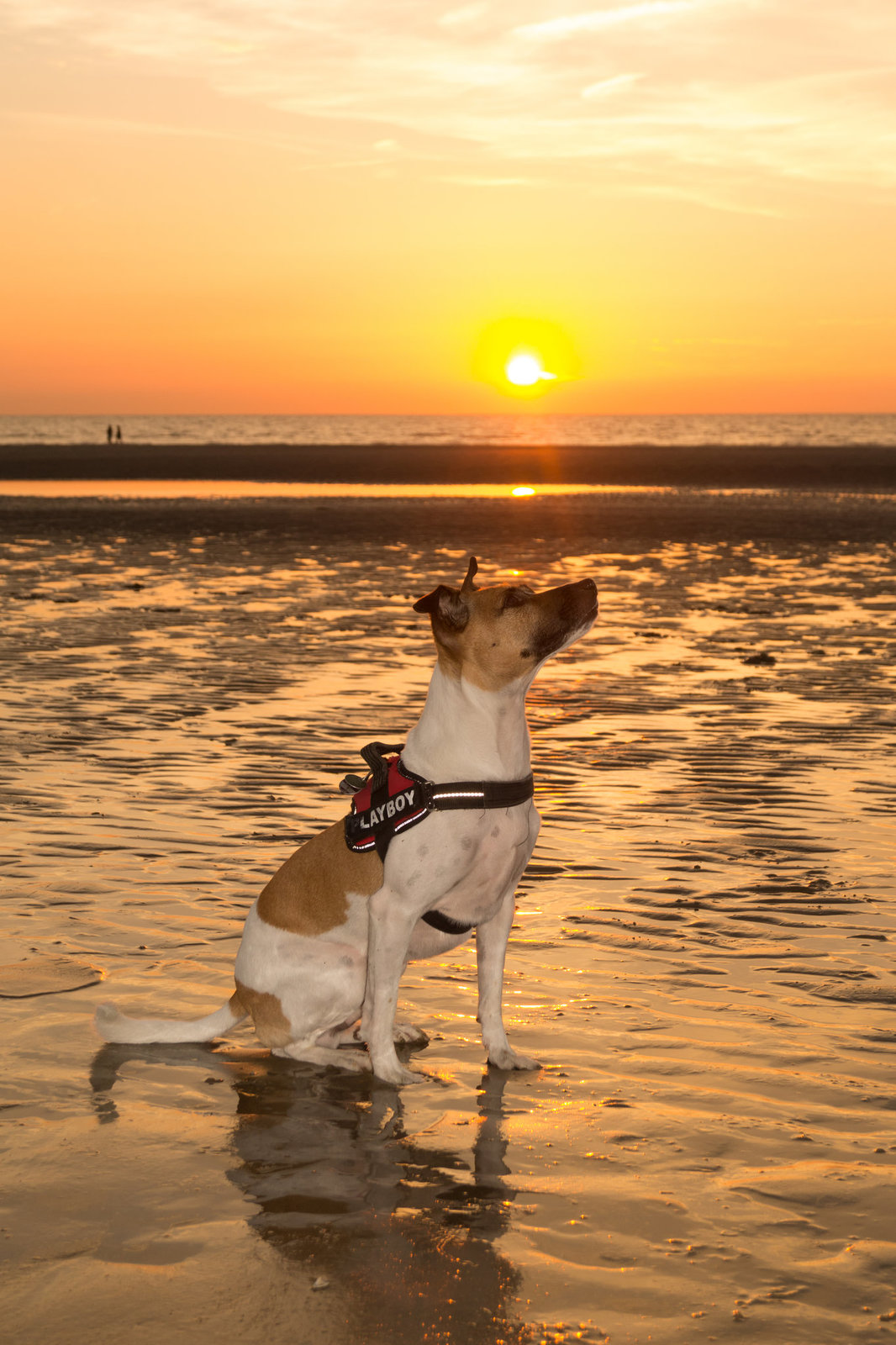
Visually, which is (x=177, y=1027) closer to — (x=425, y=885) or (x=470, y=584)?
(x=425, y=885)

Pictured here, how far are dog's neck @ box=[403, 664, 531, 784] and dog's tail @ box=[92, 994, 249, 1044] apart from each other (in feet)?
3.92

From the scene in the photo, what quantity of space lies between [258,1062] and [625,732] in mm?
6106

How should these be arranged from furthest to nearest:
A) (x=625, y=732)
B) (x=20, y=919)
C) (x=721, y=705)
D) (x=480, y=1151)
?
(x=721, y=705), (x=625, y=732), (x=20, y=919), (x=480, y=1151)

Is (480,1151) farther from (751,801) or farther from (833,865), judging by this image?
(751,801)

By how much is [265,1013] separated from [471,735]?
135cm

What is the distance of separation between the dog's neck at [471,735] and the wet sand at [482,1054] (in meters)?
1.17

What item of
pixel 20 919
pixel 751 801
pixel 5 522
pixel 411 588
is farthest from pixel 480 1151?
pixel 5 522

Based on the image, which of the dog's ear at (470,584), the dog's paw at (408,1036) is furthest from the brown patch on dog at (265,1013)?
the dog's ear at (470,584)

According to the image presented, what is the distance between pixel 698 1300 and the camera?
3.69 metres

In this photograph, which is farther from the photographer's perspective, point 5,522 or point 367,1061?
point 5,522

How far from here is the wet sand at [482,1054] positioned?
3.76 m

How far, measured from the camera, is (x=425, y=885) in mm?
5168

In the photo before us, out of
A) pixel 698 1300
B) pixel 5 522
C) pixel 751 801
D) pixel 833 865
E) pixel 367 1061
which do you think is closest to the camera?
pixel 698 1300

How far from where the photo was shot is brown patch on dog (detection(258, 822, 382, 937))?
17.5 feet
